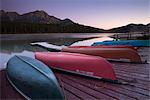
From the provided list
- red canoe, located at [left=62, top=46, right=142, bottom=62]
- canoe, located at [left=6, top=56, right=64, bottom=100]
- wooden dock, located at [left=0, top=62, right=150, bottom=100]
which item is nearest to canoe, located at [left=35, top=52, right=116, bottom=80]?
wooden dock, located at [left=0, top=62, right=150, bottom=100]

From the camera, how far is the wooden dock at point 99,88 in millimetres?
2006

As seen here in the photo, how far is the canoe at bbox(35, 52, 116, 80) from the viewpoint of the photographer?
2504 mm

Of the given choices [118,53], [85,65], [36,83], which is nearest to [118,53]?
[118,53]

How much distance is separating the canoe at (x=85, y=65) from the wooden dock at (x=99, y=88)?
77 mm

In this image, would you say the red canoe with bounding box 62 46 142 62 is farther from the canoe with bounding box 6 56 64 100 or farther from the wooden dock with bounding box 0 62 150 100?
the canoe with bounding box 6 56 64 100

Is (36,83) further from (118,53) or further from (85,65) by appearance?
(118,53)

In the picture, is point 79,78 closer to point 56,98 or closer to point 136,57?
point 56,98

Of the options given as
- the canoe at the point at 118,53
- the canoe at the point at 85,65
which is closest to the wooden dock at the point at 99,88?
the canoe at the point at 85,65

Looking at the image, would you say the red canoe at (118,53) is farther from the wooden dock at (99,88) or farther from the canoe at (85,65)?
the canoe at (85,65)

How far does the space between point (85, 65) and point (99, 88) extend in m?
0.52

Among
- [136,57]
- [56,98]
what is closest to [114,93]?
[56,98]

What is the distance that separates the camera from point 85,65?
2.70 meters

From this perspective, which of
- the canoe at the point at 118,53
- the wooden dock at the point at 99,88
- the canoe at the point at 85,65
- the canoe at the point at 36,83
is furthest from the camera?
the canoe at the point at 118,53

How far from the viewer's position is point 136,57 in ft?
11.9
